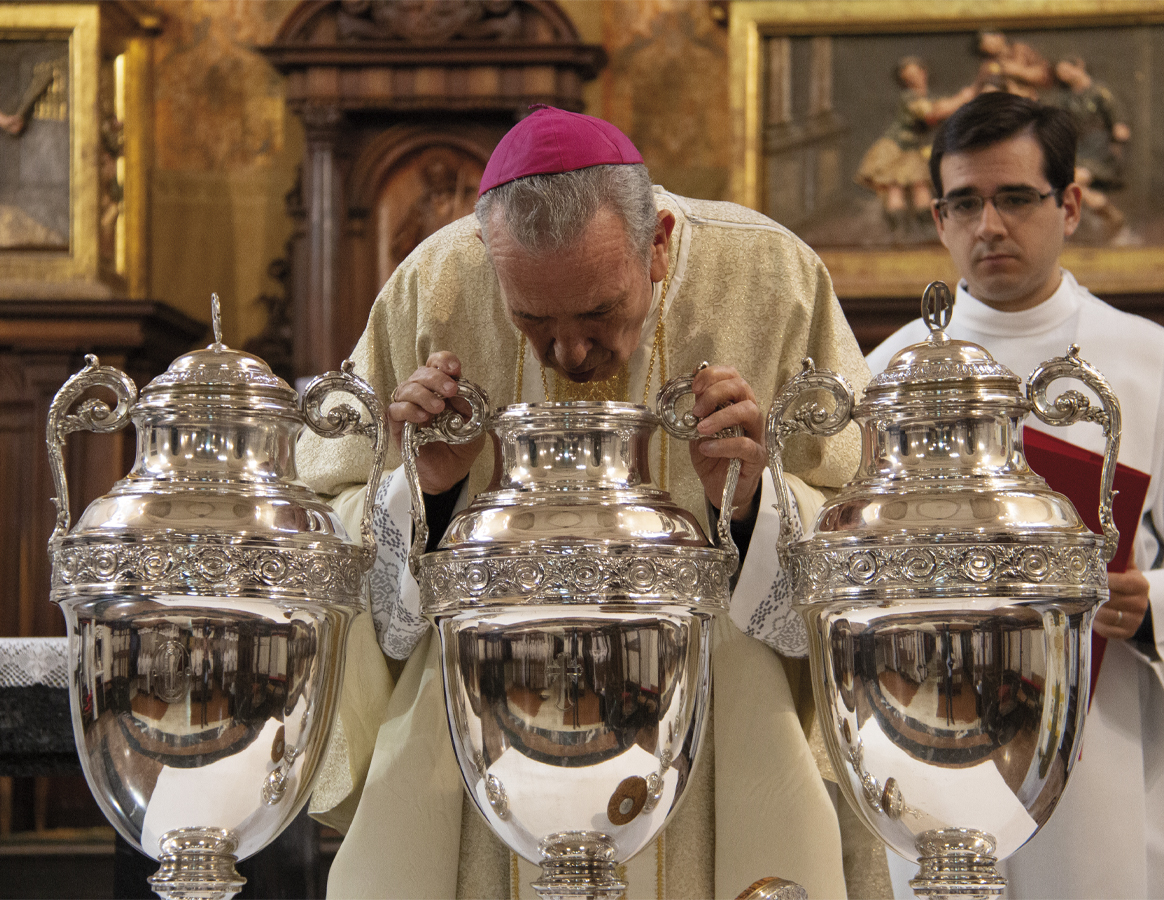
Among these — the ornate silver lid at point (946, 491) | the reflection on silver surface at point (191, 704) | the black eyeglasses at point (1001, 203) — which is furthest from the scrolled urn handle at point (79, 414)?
the black eyeglasses at point (1001, 203)

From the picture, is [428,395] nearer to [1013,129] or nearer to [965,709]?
[965,709]

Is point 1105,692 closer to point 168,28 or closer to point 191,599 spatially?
point 191,599

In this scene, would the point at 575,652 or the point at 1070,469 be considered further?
the point at 1070,469

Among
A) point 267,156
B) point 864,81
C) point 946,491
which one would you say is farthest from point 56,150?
point 946,491

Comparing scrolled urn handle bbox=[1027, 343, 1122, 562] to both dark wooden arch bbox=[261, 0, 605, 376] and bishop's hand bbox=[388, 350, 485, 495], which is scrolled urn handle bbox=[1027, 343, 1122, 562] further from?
dark wooden arch bbox=[261, 0, 605, 376]

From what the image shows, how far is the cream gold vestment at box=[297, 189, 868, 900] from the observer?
165cm

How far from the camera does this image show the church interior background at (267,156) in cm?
619

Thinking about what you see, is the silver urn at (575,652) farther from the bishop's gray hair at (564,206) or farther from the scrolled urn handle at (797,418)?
the bishop's gray hair at (564,206)

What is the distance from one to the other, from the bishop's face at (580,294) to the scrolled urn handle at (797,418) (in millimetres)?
317

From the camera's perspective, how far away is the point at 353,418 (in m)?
1.30

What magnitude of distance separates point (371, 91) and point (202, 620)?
5653mm

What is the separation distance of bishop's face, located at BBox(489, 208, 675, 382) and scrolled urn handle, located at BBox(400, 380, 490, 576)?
0.74 ft

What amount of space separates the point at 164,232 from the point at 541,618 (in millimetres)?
5973

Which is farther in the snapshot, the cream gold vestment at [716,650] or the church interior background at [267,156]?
the church interior background at [267,156]
